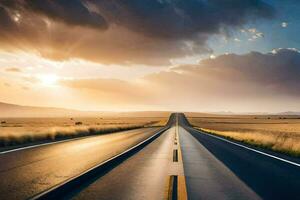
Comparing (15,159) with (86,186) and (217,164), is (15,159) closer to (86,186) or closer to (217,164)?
(86,186)

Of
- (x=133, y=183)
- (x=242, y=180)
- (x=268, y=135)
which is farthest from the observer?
(x=268, y=135)

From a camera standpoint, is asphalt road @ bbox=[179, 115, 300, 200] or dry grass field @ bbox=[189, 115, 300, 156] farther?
dry grass field @ bbox=[189, 115, 300, 156]

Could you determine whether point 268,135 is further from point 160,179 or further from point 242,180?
point 160,179

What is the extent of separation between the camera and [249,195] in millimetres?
6785

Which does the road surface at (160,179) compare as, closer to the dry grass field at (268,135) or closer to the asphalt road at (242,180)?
the asphalt road at (242,180)

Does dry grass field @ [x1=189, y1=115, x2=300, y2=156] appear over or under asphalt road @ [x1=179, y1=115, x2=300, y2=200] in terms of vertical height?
over

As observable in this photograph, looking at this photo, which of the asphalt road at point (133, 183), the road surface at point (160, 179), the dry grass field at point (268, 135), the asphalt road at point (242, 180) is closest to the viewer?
the asphalt road at point (133, 183)

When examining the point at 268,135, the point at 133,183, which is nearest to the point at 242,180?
the point at 133,183

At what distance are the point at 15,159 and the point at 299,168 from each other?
985 cm

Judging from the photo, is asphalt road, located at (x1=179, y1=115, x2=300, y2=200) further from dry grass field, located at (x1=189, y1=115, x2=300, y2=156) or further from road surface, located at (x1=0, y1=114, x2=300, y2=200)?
dry grass field, located at (x1=189, y1=115, x2=300, y2=156)

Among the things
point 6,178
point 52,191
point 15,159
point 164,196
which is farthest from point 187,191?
point 15,159

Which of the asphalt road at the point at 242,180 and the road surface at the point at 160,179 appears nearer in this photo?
the road surface at the point at 160,179

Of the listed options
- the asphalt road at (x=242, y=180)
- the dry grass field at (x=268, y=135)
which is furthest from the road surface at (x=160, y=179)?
the dry grass field at (x=268, y=135)

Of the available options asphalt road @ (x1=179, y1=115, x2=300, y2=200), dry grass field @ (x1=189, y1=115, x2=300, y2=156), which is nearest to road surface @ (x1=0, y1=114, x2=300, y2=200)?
asphalt road @ (x1=179, y1=115, x2=300, y2=200)
